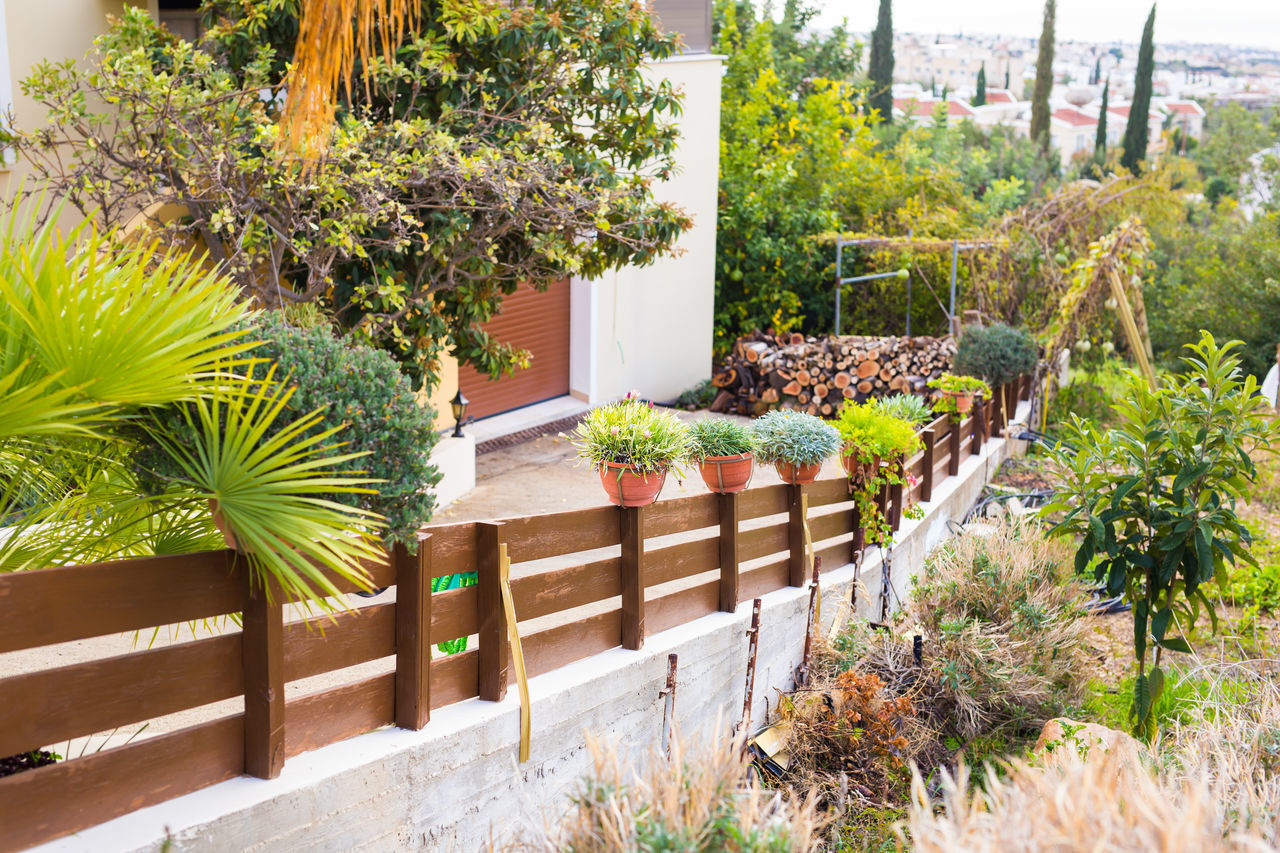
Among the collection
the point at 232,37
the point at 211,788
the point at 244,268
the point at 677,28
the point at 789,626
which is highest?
the point at 677,28

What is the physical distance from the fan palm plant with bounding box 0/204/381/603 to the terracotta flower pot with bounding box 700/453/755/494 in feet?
7.49

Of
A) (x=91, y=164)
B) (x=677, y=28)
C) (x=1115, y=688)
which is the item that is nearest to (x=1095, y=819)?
(x=1115, y=688)

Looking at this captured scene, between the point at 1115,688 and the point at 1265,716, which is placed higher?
the point at 1265,716

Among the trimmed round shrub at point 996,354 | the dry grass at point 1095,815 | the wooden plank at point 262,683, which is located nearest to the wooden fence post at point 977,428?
the trimmed round shrub at point 996,354

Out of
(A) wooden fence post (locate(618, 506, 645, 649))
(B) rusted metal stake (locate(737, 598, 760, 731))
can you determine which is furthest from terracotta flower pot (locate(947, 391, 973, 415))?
(A) wooden fence post (locate(618, 506, 645, 649))

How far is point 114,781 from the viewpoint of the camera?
2.57 metres

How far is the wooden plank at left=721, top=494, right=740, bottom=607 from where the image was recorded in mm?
4930

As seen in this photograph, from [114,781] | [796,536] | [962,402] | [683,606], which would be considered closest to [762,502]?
[796,536]

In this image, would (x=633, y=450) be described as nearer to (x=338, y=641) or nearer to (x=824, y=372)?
(x=338, y=641)

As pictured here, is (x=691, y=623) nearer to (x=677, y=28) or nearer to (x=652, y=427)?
(x=652, y=427)

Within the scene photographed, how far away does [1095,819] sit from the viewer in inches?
82.7

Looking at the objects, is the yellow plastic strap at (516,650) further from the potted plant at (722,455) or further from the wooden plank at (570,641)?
the potted plant at (722,455)

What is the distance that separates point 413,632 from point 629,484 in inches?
51.7

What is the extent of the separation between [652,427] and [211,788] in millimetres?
2426
